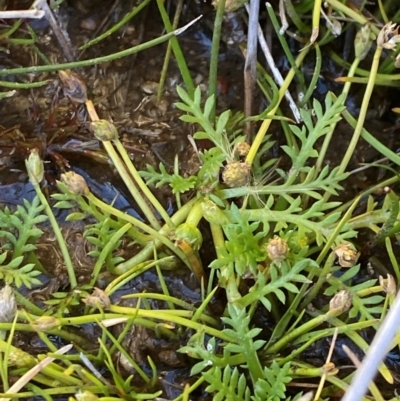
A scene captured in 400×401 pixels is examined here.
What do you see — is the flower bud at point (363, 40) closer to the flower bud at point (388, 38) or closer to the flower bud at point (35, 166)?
the flower bud at point (388, 38)

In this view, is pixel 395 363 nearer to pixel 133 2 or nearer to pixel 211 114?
pixel 211 114

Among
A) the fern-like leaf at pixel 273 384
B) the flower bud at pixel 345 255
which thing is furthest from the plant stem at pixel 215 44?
the fern-like leaf at pixel 273 384

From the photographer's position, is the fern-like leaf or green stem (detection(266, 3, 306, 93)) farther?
green stem (detection(266, 3, 306, 93))

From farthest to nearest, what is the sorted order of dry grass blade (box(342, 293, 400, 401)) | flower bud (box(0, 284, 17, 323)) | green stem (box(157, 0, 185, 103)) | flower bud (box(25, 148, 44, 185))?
green stem (box(157, 0, 185, 103)) < flower bud (box(25, 148, 44, 185)) < flower bud (box(0, 284, 17, 323)) < dry grass blade (box(342, 293, 400, 401))

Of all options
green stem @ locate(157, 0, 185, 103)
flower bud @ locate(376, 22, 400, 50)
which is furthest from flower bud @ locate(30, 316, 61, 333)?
flower bud @ locate(376, 22, 400, 50)

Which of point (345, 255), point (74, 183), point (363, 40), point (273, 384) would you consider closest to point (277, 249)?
point (345, 255)

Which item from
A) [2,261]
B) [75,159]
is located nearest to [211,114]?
[75,159]

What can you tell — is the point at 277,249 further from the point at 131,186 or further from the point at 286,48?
the point at 286,48

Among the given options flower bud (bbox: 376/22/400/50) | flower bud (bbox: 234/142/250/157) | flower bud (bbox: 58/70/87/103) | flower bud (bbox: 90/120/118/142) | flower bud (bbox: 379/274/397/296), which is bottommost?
flower bud (bbox: 379/274/397/296)

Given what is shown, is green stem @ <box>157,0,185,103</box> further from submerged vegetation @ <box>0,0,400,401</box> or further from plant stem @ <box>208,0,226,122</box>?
plant stem @ <box>208,0,226,122</box>
